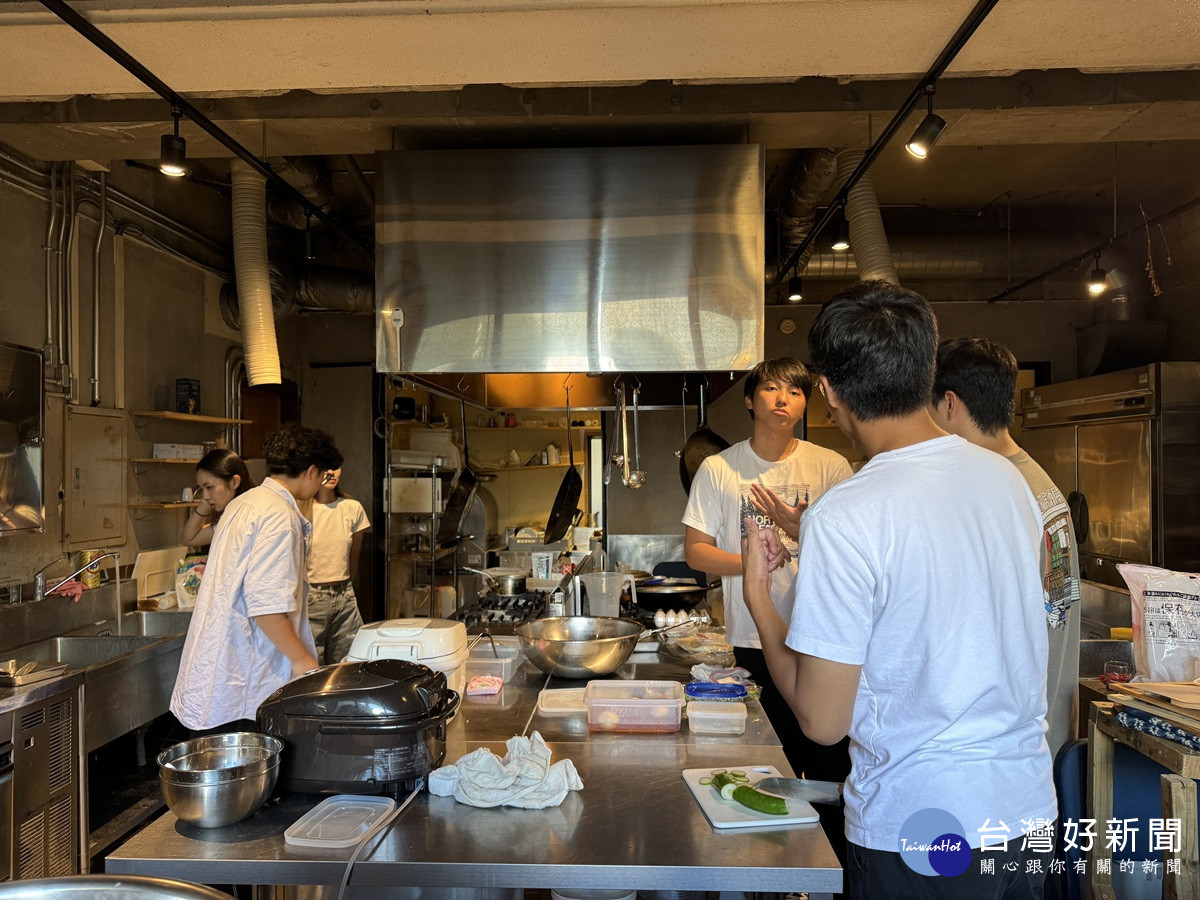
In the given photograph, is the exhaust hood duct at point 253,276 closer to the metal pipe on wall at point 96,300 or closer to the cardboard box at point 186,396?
the metal pipe on wall at point 96,300

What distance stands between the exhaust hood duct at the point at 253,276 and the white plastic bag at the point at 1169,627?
3956mm

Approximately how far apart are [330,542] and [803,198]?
12.0ft

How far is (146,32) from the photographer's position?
8.25 feet

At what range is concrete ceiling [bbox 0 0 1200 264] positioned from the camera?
8.12ft

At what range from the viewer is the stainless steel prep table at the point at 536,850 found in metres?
1.45

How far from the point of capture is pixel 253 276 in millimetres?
4539

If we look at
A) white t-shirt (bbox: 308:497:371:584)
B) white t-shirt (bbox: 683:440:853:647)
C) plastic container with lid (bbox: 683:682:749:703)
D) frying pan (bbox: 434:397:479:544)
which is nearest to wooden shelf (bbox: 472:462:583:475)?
frying pan (bbox: 434:397:479:544)

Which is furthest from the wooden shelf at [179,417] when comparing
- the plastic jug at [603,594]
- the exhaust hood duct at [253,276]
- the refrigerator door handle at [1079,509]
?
the refrigerator door handle at [1079,509]

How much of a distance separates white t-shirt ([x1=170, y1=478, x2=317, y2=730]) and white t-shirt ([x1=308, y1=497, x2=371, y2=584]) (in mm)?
2000

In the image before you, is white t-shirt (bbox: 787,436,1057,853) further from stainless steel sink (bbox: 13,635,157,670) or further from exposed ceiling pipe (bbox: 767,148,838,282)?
stainless steel sink (bbox: 13,635,157,670)

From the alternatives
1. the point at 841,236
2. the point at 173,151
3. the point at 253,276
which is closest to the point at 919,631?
the point at 173,151

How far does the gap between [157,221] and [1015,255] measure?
6.15 metres

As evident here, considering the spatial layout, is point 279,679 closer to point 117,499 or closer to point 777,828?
point 777,828

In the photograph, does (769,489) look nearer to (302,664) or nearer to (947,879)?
(947,879)
